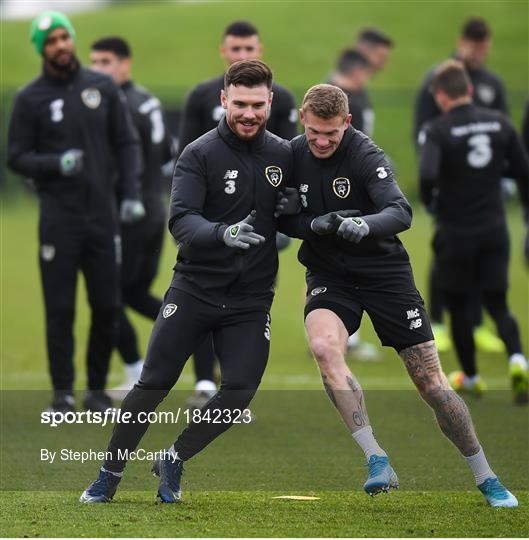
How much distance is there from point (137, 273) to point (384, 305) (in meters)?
4.16

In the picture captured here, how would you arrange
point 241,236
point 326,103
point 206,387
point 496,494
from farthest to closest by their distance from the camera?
point 206,387, point 496,494, point 326,103, point 241,236

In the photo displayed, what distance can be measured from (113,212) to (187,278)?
300cm

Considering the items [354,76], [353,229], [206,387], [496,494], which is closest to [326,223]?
[353,229]

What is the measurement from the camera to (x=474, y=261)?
10328 millimetres

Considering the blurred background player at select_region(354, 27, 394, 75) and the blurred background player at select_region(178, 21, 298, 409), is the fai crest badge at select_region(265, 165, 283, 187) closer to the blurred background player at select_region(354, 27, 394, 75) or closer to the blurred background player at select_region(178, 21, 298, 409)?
the blurred background player at select_region(178, 21, 298, 409)

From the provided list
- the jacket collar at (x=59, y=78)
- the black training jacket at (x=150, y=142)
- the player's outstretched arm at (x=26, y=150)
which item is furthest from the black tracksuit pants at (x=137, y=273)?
the jacket collar at (x=59, y=78)

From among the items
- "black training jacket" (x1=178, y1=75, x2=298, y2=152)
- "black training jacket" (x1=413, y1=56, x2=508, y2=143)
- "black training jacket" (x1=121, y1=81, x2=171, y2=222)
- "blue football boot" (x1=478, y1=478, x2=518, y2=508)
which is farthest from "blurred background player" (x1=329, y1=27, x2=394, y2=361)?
"blue football boot" (x1=478, y1=478, x2=518, y2=508)

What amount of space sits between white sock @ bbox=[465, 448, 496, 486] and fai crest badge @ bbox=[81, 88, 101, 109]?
3934mm

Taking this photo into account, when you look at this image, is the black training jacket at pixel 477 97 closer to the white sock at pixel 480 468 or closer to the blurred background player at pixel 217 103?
the blurred background player at pixel 217 103

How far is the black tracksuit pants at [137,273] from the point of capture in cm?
1039

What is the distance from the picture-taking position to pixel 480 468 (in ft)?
21.6

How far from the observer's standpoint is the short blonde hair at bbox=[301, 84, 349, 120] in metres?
6.39

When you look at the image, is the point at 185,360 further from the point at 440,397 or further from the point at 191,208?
the point at 440,397

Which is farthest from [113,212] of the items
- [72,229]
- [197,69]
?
[197,69]
